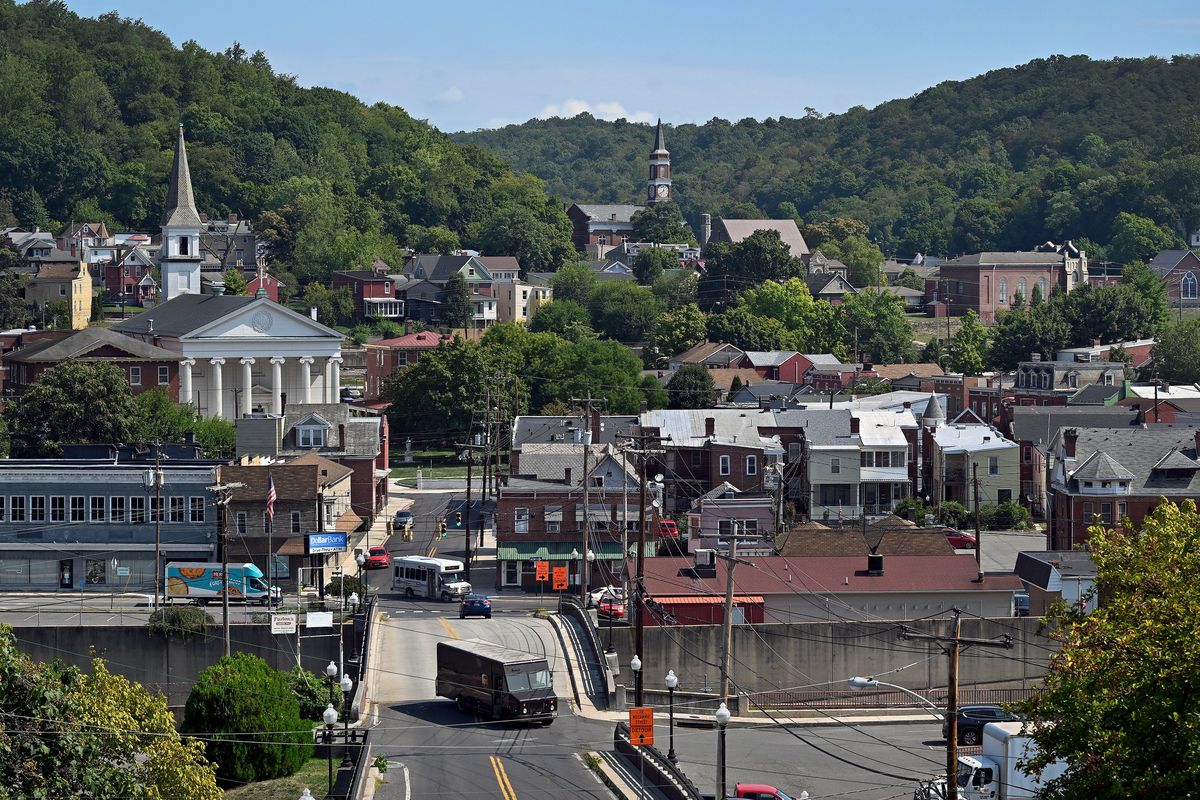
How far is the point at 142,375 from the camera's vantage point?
329 feet

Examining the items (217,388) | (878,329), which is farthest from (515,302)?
(217,388)

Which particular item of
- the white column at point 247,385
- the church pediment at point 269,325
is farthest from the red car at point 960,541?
the white column at point 247,385

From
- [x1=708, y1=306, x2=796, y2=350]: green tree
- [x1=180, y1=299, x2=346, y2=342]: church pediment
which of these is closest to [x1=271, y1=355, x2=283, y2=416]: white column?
[x1=180, y1=299, x2=346, y2=342]: church pediment

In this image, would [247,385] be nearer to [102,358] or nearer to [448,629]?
[102,358]

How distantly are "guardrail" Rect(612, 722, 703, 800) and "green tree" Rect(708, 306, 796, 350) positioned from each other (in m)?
81.9

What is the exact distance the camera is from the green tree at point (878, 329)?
13250 cm

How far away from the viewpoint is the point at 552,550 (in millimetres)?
67250

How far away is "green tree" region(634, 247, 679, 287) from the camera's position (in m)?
169

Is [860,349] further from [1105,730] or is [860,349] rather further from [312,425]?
[1105,730]

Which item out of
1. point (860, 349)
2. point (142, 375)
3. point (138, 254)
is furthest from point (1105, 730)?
point (138, 254)

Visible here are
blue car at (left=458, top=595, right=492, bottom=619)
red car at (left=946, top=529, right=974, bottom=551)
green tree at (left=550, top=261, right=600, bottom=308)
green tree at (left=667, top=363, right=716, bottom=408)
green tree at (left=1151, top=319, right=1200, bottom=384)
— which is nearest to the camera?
blue car at (left=458, top=595, right=492, bottom=619)

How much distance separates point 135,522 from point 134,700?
3347cm

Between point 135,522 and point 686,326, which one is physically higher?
point 686,326

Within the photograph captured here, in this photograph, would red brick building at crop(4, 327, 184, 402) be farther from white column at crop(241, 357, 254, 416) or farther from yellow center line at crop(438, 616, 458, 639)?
yellow center line at crop(438, 616, 458, 639)
